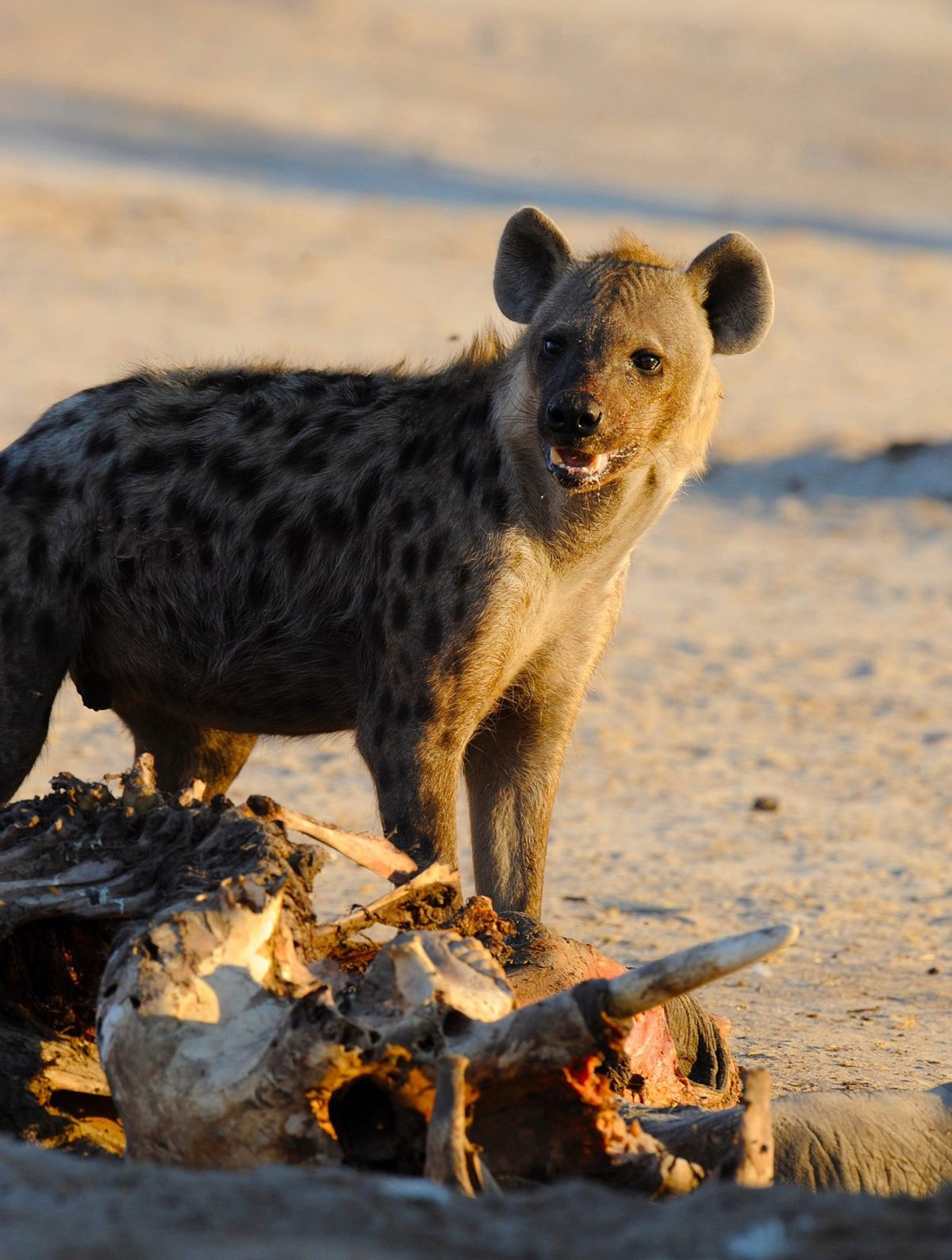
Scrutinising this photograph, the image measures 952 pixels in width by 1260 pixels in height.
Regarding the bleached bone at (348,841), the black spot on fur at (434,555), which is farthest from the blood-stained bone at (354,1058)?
the black spot on fur at (434,555)

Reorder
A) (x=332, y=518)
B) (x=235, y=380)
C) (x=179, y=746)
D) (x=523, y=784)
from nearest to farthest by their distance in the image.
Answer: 1. (x=332, y=518)
2. (x=523, y=784)
3. (x=235, y=380)
4. (x=179, y=746)

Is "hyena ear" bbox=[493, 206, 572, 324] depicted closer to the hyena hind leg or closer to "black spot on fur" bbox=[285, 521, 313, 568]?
"black spot on fur" bbox=[285, 521, 313, 568]

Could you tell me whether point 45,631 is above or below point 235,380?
below

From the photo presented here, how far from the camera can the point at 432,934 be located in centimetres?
279

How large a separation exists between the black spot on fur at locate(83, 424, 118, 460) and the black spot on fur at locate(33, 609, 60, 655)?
394 millimetres

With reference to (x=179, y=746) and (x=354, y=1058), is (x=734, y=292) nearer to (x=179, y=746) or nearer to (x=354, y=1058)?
(x=179, y=746)

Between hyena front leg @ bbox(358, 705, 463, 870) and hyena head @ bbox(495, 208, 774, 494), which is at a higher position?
hyena head @ bbox(495, 208, 774, 494)

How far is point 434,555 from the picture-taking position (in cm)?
393

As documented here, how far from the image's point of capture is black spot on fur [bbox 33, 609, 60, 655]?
399cm

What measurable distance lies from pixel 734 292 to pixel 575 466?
2.43ft

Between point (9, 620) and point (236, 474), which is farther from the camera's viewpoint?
point (236, 474)

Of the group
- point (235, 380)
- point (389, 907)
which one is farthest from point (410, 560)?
point (389, 907)

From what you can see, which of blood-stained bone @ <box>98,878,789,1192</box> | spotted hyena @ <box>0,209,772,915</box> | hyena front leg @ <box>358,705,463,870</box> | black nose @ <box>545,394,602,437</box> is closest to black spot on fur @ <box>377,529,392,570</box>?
spotted hyena @ <box>0,209,772,915</box>

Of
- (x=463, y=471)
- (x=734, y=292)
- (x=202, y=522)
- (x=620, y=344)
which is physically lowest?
(x=202, y=522)
